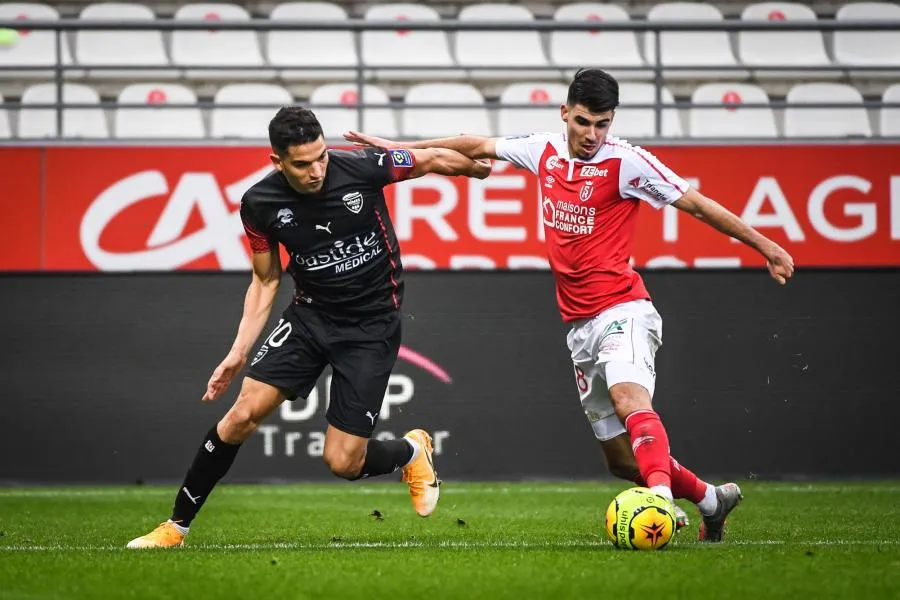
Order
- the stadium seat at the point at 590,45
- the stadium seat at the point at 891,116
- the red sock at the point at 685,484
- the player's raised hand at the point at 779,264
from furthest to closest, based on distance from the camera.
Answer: the stadium seat at the point at 590,45 → the stadium seat at the point at 891,116 → the red sock at the point at 685,484 → the player's raised hand at the point at 779,264

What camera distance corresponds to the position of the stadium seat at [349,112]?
13.6 meters

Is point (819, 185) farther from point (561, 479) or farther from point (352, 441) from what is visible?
point (352, 441)

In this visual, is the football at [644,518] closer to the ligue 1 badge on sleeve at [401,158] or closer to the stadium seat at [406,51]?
the ligue 1 badge on sleeve at [401,158]

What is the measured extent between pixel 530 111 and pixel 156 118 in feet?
12.8

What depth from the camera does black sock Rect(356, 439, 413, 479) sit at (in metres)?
6.61

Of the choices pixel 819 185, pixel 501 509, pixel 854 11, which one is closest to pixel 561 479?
pixel 501 509

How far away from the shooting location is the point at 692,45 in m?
15.5

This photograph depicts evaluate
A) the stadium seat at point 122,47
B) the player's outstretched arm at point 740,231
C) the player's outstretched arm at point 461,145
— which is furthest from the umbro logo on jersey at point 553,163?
the stadium seat at point 122,47

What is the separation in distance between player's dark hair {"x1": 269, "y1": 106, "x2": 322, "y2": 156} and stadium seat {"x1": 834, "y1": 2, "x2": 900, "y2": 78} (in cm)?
1093

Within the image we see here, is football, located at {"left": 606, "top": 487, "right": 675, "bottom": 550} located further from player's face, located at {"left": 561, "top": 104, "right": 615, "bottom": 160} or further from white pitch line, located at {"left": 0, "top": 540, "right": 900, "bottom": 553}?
player's face, located at {"left": 561, "top": 104, "right": 615, "bottom": 160}

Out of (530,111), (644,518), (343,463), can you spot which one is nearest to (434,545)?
(343,463)

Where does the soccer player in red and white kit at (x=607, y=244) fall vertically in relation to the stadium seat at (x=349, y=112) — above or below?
below

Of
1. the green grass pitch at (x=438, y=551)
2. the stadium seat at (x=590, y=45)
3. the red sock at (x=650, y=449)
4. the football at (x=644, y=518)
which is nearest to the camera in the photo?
the green grass pitch at (x=438, y=551)

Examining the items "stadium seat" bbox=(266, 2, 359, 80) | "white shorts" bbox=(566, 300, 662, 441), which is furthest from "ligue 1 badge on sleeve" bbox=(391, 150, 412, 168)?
"stadium seat" bbox=(266, 2, 359, 80)
